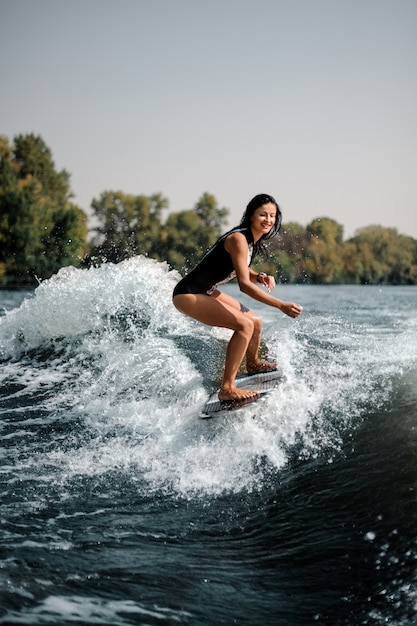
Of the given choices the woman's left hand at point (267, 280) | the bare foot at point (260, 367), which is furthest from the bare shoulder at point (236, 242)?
the bare foot at point (260, 367)

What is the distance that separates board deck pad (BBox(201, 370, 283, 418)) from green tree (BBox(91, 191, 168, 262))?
8033 centimetres

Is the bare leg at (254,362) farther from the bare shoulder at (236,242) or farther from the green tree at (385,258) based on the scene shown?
the green tree at (385,258)

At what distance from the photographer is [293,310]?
5.09 meters

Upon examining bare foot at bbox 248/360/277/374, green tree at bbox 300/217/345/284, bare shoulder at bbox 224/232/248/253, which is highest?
green tree at bbox 300/217/345/284

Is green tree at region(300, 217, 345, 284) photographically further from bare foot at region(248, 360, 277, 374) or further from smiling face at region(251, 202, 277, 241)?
smiling face at region(251, 202, 277, 241)

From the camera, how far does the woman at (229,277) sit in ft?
17.8

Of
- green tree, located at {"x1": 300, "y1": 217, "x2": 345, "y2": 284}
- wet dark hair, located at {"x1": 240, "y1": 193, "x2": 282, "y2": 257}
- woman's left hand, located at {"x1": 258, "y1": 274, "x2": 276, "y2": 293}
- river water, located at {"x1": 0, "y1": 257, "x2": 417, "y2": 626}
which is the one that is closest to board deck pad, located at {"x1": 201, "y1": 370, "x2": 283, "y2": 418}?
river water, located at {"x1": 0, "y1": 257, "x2": 417, "y2": 626}

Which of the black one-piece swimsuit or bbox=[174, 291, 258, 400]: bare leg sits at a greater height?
the black one-piece swimsuit

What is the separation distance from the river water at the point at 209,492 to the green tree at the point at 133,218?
7929 centimetres

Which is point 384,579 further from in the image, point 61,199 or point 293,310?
point 61,199

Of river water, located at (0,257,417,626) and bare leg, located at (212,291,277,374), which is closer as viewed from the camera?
river water, located at (0,257,417,626)

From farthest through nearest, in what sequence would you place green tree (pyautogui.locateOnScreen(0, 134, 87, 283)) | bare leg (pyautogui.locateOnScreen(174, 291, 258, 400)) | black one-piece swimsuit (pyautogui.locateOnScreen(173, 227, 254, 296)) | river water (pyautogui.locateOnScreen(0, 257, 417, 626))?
green tree (pyautogui.locateOnScreen(0, 134, 87, 283)) < black one-piece swimsuit (pyautogui.locateOnScreen(173, 227, 254, 296)) < bare leg (pyautogui.locateOnScreen(174, 291, 258, 400)) < river water (pyautogui.locateOnScreen(0, 257, 417, 626))

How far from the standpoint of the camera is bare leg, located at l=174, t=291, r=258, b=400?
5504 millimetres

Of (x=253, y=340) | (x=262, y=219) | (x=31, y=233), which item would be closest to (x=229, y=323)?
(x=253, y=340)
